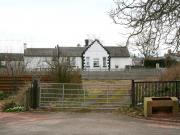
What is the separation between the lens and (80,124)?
1522 centimetres

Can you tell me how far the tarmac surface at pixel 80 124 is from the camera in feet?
44.3

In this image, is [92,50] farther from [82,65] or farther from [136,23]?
[136,23]

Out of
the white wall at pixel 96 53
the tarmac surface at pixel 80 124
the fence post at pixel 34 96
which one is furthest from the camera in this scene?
the white wall at pixel 96 53

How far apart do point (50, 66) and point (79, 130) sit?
13651mm

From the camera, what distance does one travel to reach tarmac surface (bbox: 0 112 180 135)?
1351cm

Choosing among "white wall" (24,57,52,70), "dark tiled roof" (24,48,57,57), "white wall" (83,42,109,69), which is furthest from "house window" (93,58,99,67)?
"white wall" (24,57,52,70)

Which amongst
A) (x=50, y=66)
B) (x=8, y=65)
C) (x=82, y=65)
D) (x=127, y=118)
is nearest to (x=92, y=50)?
(x=82, y=65)

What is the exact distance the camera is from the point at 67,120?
53.9ft

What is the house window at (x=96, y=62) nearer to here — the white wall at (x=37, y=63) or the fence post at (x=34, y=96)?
the white wall at (x=37, y=63)

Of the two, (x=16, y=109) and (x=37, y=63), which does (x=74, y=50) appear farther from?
(x=16, y=109)

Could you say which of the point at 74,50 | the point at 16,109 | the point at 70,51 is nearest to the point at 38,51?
the point at 70,51

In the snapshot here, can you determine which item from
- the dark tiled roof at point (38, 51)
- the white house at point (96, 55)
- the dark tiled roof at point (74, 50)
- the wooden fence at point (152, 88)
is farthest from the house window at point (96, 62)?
the wooden fence at point (152, 88)

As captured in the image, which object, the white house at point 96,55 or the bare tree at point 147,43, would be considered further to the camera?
the white house at point 96,55

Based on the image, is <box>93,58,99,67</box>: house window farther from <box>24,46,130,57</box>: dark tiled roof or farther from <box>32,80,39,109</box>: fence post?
Result: <box>32,80,39,109</box>: fence post
